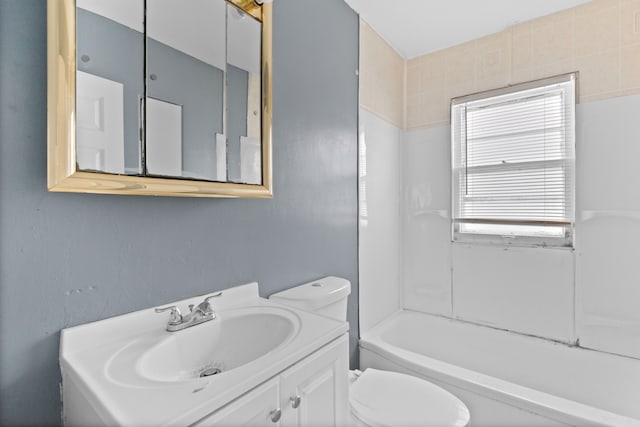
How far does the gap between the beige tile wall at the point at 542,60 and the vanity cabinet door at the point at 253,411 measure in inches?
89.7

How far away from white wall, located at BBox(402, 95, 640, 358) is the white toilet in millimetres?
1033

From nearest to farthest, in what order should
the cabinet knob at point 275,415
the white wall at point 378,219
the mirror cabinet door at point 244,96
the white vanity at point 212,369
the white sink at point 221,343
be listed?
the white vanity at point 212,369
the cabinet knob at point 275,415
the white sink at point 221,343
the mirror cabinet door at point 244,96
the white wall at point 378,219

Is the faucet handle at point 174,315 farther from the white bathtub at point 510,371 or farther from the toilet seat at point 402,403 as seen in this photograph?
the white bathtub at point 510,371

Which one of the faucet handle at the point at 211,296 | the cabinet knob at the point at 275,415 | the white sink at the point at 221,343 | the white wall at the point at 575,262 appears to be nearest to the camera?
the cabinet knob at the point at 275,415

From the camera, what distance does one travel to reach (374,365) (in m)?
1.91

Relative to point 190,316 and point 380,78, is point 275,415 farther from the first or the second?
point 380,78

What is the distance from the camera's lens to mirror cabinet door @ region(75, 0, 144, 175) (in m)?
0.81

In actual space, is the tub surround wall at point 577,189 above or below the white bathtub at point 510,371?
above

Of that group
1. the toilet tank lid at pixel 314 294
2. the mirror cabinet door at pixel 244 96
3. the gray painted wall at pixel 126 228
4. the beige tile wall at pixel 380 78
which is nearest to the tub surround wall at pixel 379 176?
the beige tile wall at pixel 380 78

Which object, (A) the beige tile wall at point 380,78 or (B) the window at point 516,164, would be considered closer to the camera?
(B) the window at point 516,164

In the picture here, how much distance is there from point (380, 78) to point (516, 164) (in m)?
1.13

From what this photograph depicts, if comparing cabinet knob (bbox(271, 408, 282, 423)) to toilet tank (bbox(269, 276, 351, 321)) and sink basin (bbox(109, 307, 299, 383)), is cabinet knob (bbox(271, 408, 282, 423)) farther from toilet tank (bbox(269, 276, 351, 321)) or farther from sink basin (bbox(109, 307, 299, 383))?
toilet tank (bbox(269, 276, 351, 321))

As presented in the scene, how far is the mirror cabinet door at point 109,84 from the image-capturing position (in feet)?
2.67

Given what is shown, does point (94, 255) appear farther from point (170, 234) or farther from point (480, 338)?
point (480, 338)
